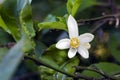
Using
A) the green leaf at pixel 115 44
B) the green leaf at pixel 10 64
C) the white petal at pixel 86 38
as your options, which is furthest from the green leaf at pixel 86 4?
the green leaf at pixel 10 64

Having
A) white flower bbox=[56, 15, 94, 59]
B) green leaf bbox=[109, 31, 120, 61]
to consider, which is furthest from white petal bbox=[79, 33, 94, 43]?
green leaf bbox=[109, 31, 120, 61]

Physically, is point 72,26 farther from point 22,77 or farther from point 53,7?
point 53,7

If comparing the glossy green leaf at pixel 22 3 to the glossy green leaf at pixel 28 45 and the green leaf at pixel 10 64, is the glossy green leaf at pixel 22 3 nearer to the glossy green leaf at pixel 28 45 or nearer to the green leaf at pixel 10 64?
the glossy green leaf at pixel 28 45

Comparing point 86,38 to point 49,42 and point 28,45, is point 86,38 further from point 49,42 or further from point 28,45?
point 49,42

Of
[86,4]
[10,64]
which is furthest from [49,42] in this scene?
[10,64]

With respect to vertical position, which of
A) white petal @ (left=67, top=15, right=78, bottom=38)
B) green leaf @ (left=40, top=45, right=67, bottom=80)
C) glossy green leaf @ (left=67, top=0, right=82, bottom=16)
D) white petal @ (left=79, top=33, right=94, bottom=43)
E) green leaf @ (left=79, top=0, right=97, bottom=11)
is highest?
green leaf @ (left=79, top=0, right=97, bottom=11)

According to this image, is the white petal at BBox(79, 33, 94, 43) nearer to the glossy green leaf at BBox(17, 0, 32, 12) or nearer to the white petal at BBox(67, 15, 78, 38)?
the white petal at BBox(67, 15, 78, 38)

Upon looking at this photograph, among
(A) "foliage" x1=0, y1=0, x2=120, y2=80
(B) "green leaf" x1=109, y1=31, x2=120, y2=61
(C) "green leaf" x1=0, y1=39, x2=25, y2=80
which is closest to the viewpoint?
(C) "green leaf" x1=0, y1=39, x2=25, y2=80

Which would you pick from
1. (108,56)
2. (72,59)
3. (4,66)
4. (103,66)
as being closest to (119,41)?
(108,56)
